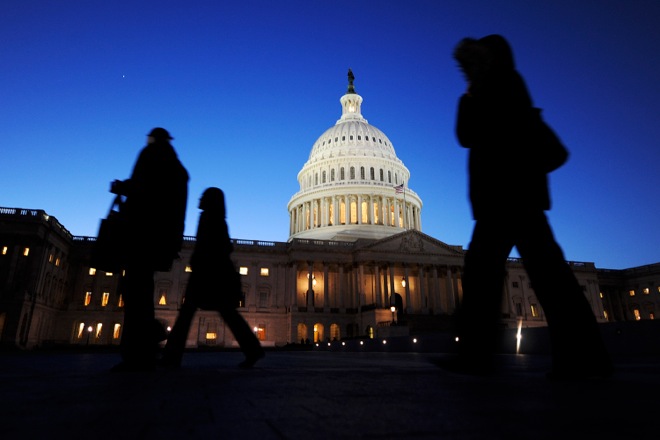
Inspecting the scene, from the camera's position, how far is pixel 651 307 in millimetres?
79750

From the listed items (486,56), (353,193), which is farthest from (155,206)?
(353,193)

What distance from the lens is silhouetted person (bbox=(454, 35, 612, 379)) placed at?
4340 mm

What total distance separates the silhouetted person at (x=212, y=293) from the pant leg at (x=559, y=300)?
4.66 m

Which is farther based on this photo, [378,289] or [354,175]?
[354,175]

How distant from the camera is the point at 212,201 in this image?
8.05 meters

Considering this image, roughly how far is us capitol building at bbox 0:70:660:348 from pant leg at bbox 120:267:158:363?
4156 centimetres

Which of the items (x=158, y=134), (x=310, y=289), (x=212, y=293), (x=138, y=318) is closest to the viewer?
(x=138, y=318)

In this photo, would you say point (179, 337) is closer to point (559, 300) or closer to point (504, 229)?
point (504, 229)

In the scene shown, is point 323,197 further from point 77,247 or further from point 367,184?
point 77,247

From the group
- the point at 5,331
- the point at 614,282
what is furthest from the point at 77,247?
the point at 614,282

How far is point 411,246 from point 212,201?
200 feet

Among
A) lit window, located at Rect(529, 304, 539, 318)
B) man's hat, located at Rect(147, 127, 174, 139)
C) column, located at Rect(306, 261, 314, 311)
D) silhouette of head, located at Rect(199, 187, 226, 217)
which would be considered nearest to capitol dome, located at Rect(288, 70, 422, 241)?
column, located at Rect(306, 261, 314, 311)

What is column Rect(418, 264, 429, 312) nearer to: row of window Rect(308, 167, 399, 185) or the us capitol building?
the us capitol building

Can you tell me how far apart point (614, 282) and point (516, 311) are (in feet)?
85.2
